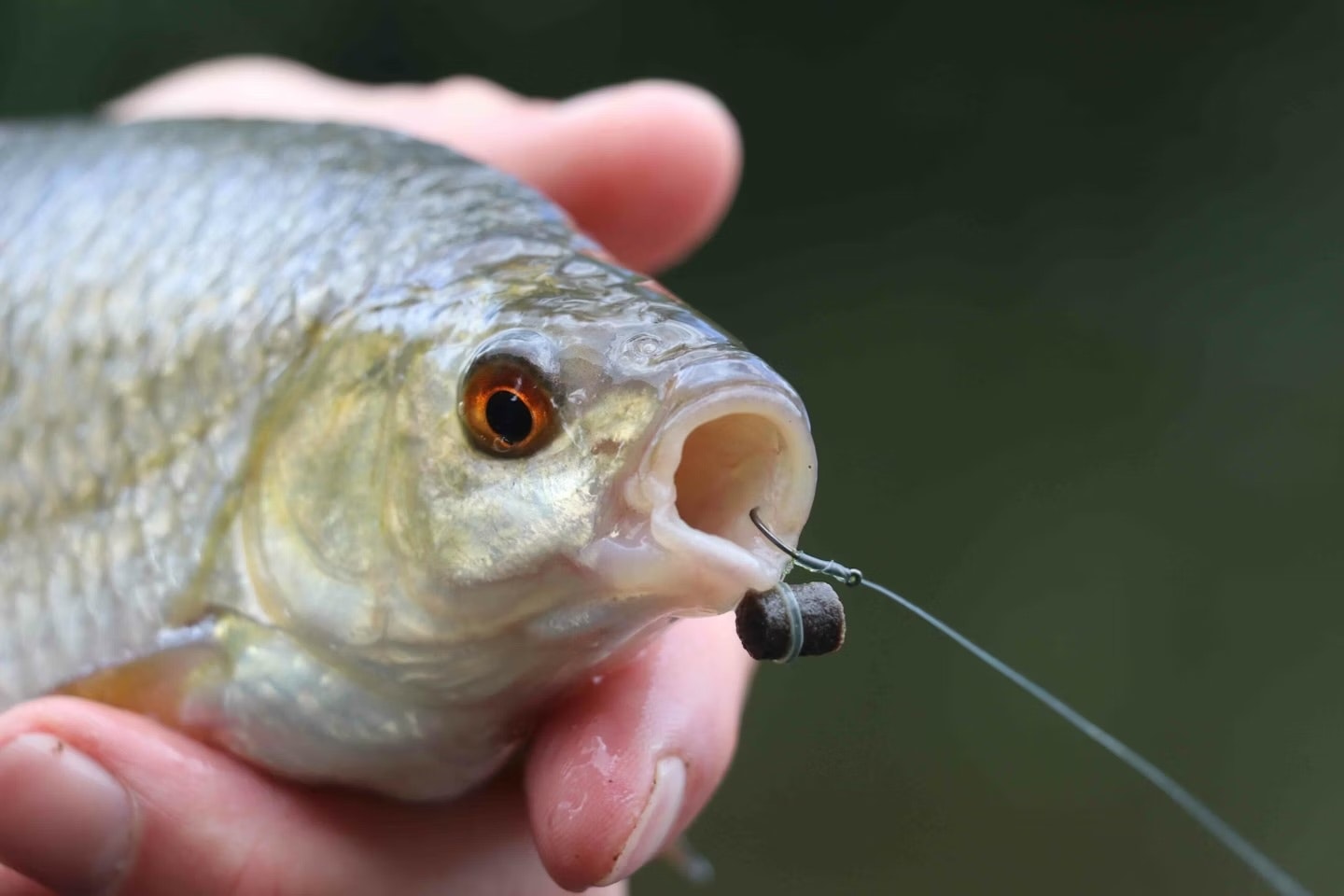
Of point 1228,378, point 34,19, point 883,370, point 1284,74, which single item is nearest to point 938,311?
point 883,370

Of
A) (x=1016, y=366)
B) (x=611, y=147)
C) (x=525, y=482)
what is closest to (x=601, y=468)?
(x=525, y=482)

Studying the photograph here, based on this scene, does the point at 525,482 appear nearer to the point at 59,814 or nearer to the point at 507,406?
the point at 507,406

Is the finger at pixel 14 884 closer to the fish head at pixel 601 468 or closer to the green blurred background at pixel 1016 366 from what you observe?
the fish head at pixel 601 468

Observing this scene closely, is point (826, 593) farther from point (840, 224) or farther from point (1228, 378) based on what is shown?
point (840, 224)

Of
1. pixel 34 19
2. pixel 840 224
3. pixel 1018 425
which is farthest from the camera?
pixel 840 224

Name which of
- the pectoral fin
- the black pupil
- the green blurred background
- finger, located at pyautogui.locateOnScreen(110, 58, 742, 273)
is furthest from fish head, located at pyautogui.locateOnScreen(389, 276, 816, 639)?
the green blurred background

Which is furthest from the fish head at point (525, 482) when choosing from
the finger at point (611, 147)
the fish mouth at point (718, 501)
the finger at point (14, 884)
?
the finger at point (611, 147)
